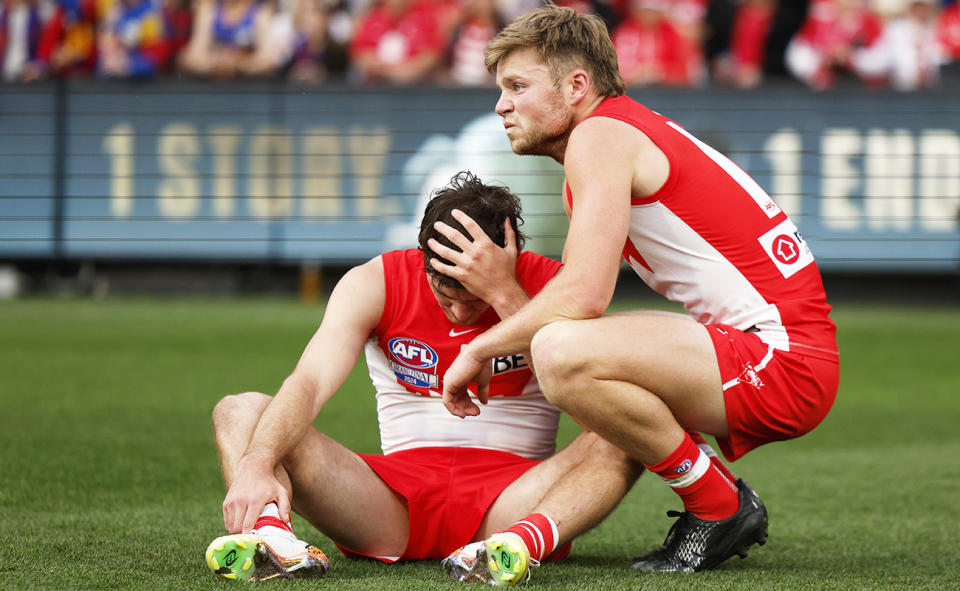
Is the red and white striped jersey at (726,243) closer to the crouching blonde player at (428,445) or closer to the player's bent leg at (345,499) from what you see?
the crouching blonde player at (428,445)

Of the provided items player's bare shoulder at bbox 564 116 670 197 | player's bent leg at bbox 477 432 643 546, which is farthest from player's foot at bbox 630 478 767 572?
player's bare shoulder at bbox 564 116 670 197

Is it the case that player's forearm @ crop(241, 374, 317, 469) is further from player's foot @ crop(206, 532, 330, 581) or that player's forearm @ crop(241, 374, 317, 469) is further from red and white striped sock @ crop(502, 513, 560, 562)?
red and white striped sock @ crop(502, 513, 560, 562)

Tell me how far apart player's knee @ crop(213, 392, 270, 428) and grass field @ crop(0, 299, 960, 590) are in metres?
0.38

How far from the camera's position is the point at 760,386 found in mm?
3295

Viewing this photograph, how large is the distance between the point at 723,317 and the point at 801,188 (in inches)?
294

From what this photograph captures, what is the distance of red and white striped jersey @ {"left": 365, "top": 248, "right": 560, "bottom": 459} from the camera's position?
3.52 m

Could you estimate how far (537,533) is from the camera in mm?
3098

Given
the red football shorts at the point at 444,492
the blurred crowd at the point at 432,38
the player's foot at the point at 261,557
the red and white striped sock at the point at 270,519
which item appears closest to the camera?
the player's foot at the point at 261,557

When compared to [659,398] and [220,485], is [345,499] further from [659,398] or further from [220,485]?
[220,485]

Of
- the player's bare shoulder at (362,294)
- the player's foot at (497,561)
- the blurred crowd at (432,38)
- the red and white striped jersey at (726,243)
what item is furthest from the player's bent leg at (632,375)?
the blurred crowd at (432,38)

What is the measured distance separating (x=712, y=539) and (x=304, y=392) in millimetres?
1129

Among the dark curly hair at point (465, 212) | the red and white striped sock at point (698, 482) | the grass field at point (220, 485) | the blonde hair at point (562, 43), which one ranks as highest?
the blonde hair at point (562, 43)

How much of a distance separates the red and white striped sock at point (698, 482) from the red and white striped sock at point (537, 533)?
31cm

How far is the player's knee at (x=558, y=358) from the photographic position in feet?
Answer: 10.3
